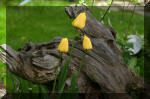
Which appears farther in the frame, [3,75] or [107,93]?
[3,75]

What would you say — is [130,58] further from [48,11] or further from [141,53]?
[48,11]

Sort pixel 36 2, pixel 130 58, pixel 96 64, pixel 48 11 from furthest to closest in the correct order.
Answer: pixel 36 2, pixel 48 11, pixel 130 58, pixel 96 64

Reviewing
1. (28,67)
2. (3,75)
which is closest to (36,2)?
(3,75)

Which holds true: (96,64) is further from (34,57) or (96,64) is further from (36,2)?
(36,2)

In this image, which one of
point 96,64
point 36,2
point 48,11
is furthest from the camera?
point 36,2

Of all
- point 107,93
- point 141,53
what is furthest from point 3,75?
point 141,53

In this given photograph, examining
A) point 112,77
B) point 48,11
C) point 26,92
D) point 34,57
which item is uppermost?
point 48,11

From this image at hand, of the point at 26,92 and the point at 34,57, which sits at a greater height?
the point at 34,57
